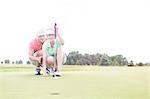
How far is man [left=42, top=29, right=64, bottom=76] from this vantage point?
10555 millimetres

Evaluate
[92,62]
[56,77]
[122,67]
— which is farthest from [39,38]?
[122,67]

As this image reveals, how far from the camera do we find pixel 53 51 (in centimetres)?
1072

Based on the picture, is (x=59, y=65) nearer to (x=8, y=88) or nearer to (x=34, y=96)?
(x=8, y=88)

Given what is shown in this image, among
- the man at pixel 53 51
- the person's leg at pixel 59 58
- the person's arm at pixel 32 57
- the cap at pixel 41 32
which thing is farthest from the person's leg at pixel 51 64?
the cap at pixel 41 32

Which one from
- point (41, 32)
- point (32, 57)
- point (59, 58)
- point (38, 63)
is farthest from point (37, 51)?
point (59, 58)

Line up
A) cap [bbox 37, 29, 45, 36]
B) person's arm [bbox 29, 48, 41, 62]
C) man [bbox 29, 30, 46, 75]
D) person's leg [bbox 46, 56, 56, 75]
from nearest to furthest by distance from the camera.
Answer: person's leg [bbox 46, 56, 56, 75] < cap [bbox 37, 29, 45, 36] < man [bbox 29, 30, 46, 75] < person's arm [bbox 29, 48, 41, 62]

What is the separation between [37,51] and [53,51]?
755mm

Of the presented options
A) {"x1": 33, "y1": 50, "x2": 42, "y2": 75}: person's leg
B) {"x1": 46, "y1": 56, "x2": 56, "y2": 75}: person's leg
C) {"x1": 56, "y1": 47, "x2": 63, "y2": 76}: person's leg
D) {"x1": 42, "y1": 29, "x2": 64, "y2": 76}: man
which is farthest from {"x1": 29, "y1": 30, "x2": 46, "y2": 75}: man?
{"x1": 56, "y1": 47, "x2": 63, "y2": 76}: person's leg

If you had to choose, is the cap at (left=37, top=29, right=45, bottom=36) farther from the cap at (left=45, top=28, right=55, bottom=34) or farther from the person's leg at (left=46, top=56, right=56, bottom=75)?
the person's leg at (left=46, top=56, right=56, bottom=75)

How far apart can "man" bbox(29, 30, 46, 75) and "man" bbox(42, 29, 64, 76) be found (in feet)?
1.05

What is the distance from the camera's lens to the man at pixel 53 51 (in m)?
10.6

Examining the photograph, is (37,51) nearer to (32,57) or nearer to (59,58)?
(32,57)

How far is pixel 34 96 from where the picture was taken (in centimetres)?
655

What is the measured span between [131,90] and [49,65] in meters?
3.95
